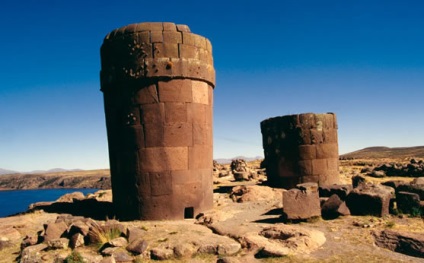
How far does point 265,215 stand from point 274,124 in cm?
674

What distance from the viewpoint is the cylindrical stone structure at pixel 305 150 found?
1434cm

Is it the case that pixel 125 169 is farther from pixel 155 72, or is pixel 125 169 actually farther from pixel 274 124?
pixel 274 124

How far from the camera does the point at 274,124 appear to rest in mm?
15227

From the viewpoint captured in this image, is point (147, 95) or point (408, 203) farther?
point (147, 95)

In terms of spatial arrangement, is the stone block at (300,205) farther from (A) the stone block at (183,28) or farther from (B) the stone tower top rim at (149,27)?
(B) the stone tower top rim at (149,27)

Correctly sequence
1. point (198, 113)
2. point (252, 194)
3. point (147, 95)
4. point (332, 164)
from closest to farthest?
point (147, 95) → point (198, 113) → point (252, 194) → point (332, 164)

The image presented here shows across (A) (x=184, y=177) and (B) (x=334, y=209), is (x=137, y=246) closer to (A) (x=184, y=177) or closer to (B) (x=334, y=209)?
(A) (x=184, y=177)

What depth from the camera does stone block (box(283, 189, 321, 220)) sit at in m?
8.03

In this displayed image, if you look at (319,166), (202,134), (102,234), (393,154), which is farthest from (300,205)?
(393,154)

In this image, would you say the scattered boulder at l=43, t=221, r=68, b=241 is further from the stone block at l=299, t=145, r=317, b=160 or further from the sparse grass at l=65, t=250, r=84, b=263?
the stone block at l=299, t=145, r=317, b=160

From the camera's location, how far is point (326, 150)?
14562 mm

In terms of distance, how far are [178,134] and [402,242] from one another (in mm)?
5559

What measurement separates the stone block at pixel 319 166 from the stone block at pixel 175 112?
7180mm

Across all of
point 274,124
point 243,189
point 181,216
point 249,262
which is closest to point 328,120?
point 274,124
